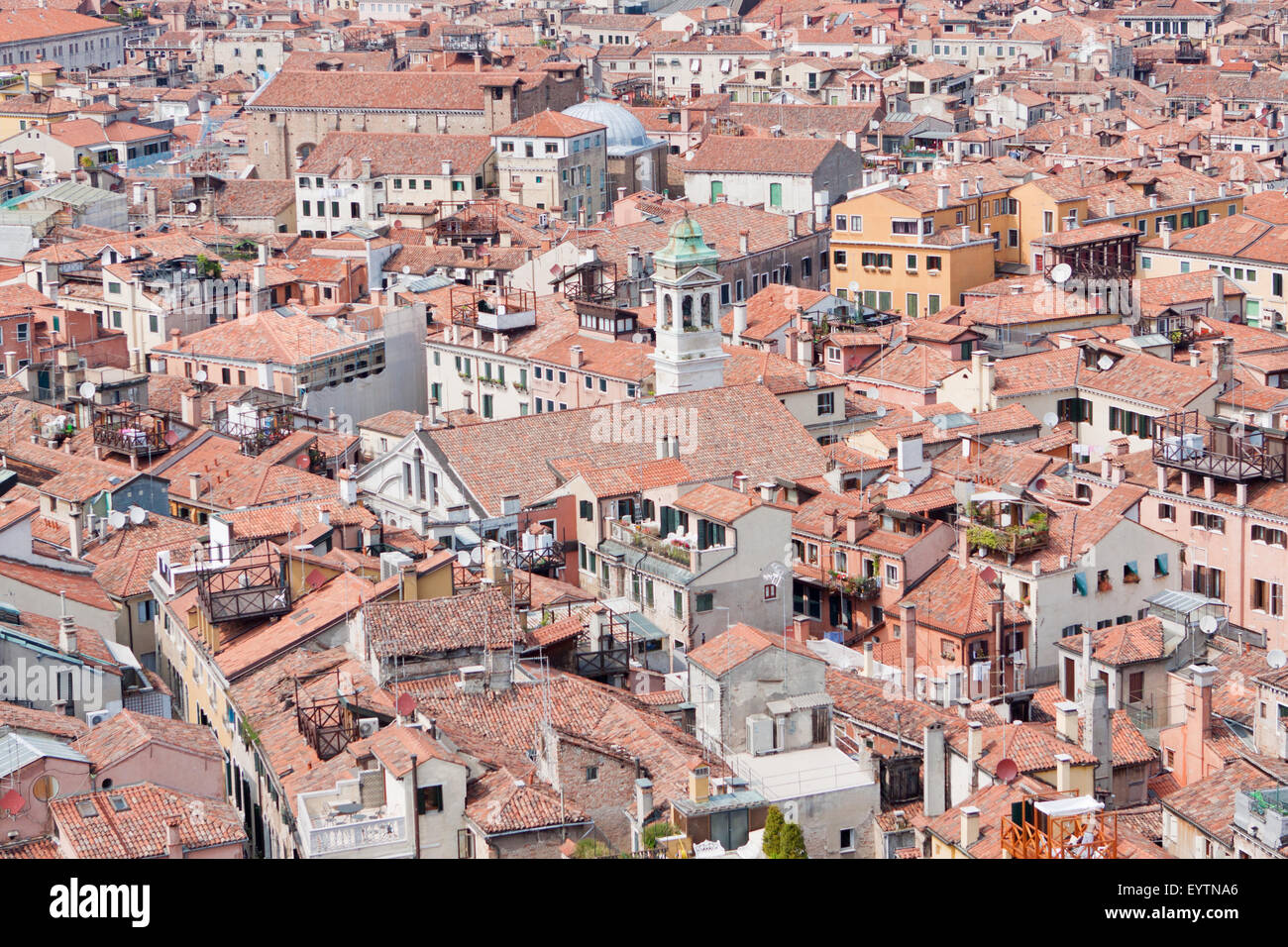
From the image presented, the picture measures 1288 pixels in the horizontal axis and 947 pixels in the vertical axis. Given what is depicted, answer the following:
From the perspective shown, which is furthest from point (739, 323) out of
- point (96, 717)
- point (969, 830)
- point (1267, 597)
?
point (969, 830)

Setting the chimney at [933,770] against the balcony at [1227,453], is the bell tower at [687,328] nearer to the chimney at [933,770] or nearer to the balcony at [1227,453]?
the balcony at [1227,453]

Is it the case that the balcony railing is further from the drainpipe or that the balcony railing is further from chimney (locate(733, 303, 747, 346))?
chimney (locate(733, 303, 747, 346))

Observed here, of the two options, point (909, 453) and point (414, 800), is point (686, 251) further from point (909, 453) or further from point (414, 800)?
point (414, 800)

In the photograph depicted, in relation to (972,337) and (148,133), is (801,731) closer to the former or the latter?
(972,337)

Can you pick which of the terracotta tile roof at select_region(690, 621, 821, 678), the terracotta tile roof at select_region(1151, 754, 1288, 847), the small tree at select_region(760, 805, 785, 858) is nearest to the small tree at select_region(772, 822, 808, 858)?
the small tree at select_region(760, 805, 785, 858)

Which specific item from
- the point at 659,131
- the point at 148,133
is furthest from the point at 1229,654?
the point at 148,133

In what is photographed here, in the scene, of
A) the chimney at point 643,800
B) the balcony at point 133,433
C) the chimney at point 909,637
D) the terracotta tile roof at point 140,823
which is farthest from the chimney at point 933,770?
the balcony at point 133,433
